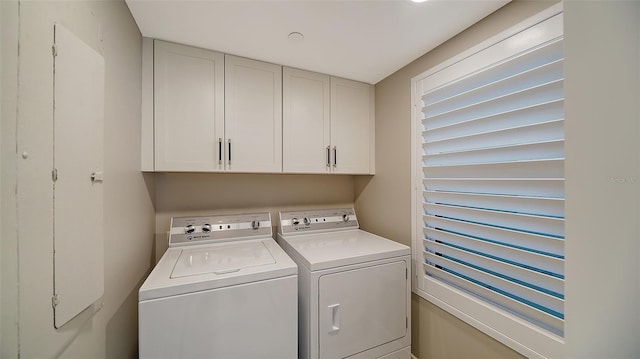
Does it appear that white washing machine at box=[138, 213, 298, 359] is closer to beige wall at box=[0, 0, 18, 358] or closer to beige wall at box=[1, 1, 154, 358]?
beige wall at box=[1, 1, 154, 358]

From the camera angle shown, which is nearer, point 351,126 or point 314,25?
point 314,25

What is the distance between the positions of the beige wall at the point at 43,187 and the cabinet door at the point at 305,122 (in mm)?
996

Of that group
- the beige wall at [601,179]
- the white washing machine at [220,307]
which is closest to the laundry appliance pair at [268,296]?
the white washing machine at [220,307]

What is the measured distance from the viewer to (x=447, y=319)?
1.45 m

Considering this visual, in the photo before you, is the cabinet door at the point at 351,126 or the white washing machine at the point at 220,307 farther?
the cabinet door at the point at 351,126

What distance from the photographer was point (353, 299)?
1.39 metres

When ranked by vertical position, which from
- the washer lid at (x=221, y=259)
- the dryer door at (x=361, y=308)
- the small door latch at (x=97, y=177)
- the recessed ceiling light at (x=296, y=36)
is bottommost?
the dryer door at (x=361, y=308)

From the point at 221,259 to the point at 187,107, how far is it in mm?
1037

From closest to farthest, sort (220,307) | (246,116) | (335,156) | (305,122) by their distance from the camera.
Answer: (220,307), (246,116), (305,122), (335,156)

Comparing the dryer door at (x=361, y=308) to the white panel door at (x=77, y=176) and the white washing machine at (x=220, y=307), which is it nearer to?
the white washing machine at (x=220, y=307)

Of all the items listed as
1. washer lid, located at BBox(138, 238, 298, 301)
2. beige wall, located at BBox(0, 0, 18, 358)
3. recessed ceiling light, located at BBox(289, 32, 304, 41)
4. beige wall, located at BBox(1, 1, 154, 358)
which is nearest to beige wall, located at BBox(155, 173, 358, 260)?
washer lid, located at BBox(138, 238, 298, 301)

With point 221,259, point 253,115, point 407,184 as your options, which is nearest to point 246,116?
point 253,115

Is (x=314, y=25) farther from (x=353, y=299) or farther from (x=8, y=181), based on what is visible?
(x=353, y=299)

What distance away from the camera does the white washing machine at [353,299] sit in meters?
1.31
